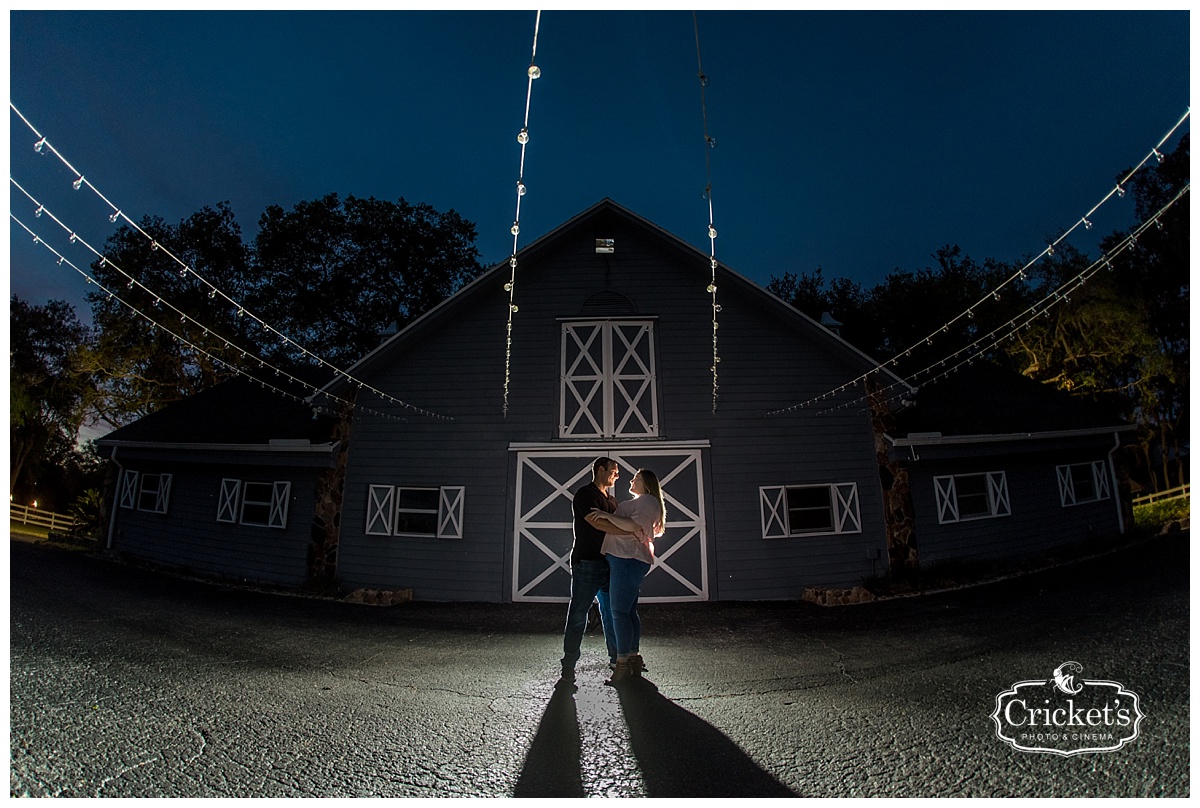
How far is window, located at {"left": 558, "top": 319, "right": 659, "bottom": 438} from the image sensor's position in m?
7.96

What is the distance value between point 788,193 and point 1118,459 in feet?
151

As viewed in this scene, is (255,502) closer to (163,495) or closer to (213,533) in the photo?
(213,533)

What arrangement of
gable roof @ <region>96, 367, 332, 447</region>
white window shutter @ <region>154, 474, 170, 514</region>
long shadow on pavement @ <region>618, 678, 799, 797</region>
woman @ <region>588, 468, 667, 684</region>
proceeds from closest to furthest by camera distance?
long shadow on pavement @ <region>618, 678, 799, 797</region>
woman @ <region>588, 468, 667, 684</region>
gable roof @ <region>96, 367, 332, 447</region>
white window shutter @ <region>154, 474, 170, 514</region>

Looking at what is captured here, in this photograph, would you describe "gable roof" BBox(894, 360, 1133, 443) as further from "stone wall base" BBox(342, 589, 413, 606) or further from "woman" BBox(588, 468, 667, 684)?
"stone wall base" BBox(342, 589, 413, 606)

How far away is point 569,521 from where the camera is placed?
7.72m

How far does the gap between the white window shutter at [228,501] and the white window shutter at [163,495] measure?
1575 mm

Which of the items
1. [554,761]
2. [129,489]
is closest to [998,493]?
[554,761]

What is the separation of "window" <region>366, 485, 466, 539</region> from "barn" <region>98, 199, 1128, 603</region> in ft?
0.10

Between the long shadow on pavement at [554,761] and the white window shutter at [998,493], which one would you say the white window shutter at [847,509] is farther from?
the long shadow on pavement at [554,761]

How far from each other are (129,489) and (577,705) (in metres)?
12.0

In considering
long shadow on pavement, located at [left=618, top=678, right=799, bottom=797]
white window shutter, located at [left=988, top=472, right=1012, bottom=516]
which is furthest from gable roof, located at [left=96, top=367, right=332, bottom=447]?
white window shutter, located at [left=988, top=472, right=1012, bottom=516]
